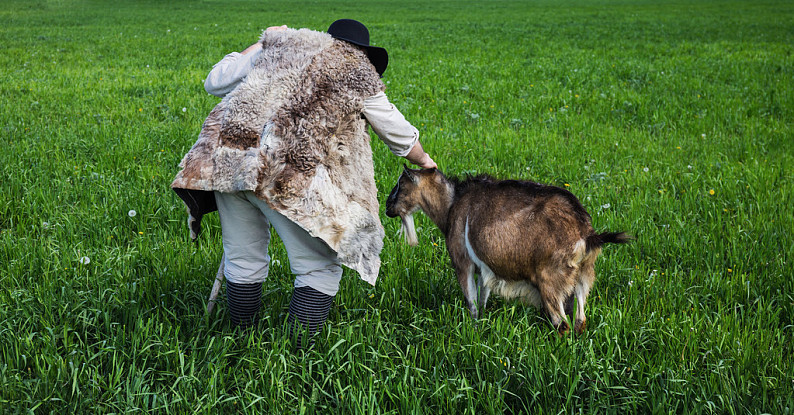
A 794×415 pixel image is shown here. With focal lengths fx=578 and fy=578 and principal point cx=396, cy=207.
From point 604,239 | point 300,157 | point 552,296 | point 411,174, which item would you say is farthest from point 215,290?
point 604,239

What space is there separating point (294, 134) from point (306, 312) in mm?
975

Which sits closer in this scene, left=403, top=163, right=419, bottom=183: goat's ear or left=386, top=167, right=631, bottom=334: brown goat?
left=386, top=167, right=631, bottom=334: brown goat

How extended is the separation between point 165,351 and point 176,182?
0.92 m

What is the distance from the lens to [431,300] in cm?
383

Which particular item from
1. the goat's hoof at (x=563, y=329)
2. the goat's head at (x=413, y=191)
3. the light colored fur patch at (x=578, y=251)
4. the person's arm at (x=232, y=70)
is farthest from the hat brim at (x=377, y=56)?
the goat's hoof at (x=563, y=329)

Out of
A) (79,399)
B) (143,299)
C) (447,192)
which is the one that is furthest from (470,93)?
(79,399)

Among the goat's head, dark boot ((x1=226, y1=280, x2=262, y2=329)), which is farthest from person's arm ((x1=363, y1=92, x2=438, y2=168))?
dark boot ((x1=226, y1=280, x2=262, y2=329))

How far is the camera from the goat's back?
Result: 2994mm

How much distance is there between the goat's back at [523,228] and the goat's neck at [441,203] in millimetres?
293

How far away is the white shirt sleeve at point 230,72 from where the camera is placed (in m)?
2.96

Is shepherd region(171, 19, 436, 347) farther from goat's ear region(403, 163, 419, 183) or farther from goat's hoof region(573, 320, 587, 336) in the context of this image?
goat's hoof region(573, 320, 587, 336)

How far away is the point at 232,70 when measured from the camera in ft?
9.80

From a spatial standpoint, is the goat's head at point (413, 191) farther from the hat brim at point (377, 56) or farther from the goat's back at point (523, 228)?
the hat brim at point (377, 56)

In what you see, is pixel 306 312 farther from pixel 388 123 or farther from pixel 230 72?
pixel 230 72
